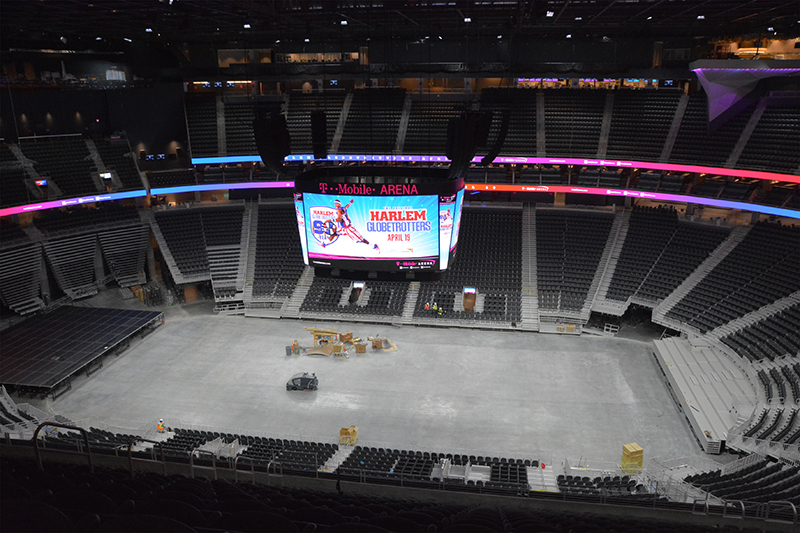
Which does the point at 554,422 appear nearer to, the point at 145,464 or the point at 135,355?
the point at 145,464

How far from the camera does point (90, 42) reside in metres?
38.7

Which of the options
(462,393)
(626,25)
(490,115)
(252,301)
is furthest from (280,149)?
(626,25)

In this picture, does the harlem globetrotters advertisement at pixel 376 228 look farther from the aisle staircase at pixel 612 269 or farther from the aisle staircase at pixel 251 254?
the aisle staircase at pixel 251 254

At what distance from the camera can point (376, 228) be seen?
1978 centimetres

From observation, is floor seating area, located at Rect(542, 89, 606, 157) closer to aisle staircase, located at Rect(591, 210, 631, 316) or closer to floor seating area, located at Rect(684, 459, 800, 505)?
aisle staircase, located at Rect(591, 210, 631, 316)

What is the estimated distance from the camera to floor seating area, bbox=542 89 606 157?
37.5 meters

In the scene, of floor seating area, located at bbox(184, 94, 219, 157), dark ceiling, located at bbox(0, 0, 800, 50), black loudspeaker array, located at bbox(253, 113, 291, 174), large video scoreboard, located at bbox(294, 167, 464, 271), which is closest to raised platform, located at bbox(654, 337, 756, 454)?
large video scoreboard, located at bbox(294, 167, 464, 271)

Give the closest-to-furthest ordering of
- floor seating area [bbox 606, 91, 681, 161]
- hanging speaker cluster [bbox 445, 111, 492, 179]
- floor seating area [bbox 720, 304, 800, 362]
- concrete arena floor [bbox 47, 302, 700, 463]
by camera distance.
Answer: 1. hanging speaker cluster [bbox 445, 111, 492, 179]
2. concrete arena floor [bbox 47, 302, 700, 463]
3. floor seating area [bbox 720, 304, 800, 362]
4. floor seating area [bbox 606, 91, 681, 161]

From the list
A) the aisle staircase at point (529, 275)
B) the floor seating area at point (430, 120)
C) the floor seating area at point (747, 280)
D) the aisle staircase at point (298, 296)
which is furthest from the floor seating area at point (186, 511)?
the floor seating area at point (430, 120)

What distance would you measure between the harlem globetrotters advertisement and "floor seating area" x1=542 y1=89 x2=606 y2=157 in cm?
2014

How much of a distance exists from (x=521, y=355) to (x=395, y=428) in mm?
9252

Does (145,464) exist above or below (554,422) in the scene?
above

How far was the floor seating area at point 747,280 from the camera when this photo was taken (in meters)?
28.5

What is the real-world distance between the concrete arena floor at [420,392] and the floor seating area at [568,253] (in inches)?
128
